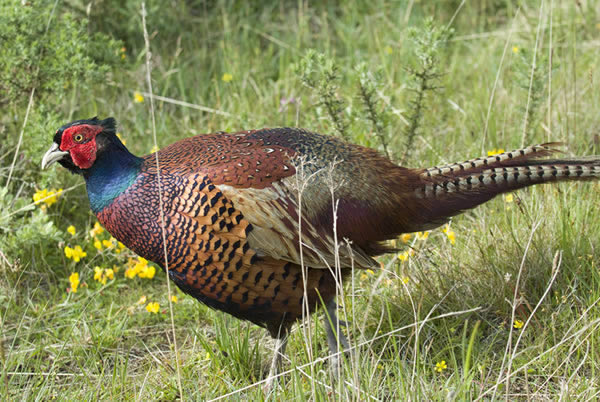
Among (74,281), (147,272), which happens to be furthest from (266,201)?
(74,281)

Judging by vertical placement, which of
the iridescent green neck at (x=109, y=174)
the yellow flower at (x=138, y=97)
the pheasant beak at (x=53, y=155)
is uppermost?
the yellow flower at (x=138, y=97)

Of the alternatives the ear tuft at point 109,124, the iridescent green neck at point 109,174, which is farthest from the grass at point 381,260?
the ear tuft at point 109,124

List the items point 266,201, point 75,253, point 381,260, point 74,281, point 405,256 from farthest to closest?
point 381,260
point 75,253
point 74,281
point 405,256
point 266,201

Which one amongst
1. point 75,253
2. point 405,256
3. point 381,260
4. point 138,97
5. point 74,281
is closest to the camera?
point 405,256

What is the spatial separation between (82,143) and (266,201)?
0.83 m

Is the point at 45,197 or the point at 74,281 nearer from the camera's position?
the point at 74,281

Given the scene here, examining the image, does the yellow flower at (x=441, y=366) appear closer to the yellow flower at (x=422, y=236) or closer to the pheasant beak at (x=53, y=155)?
the yellow flower at (x=422, y=236)

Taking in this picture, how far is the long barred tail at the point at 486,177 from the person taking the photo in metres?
3.24

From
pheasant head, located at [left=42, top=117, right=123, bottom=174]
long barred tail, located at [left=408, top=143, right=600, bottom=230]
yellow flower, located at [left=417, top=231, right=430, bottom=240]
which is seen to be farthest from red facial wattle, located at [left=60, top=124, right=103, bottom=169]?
yellow flower, located at [left=417, top=231, right=430, bottom=240]

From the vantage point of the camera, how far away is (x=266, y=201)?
3156 mm

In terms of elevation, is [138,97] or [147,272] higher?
[138,97]

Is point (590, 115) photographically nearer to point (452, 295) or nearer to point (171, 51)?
point (452, 295)

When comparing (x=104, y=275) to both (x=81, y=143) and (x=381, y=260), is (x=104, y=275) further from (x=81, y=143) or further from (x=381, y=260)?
(x=381, y=260)

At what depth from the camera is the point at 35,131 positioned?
428 cm
